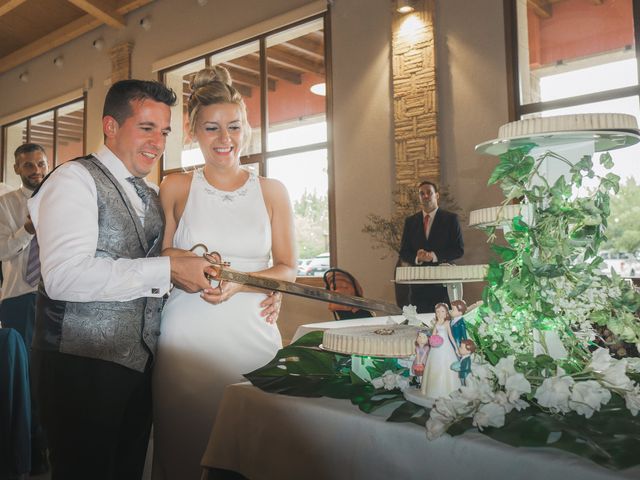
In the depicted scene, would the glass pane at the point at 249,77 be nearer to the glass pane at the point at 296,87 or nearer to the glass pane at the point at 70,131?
the glass pane at the point at 296,87

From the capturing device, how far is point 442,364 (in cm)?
97

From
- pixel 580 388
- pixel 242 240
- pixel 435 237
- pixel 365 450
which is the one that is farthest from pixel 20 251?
pixel 580 388

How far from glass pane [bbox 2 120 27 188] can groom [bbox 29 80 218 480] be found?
11436mm

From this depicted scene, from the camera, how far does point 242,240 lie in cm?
179

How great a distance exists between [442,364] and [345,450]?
0.23 metres

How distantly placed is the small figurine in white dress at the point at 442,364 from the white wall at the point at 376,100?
445 centimetres

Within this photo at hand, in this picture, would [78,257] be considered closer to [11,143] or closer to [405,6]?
[405,6]

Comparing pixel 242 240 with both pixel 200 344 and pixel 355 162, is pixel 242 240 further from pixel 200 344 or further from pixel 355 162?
pixel 355 162

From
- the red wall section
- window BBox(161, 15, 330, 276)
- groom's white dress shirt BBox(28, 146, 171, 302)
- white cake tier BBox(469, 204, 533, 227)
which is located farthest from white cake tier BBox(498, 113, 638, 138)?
window BBox(161, 15, 330, 276)

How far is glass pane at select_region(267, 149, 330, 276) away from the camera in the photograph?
679 centimetres

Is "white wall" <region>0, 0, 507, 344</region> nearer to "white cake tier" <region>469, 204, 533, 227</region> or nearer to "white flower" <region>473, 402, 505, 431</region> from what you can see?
"white cake tier" <region>469, 204, 533, 227</region>

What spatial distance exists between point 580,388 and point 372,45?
580 centimetres

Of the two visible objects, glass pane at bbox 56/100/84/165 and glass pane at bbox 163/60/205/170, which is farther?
glass pane at bbox 56/100/84/165

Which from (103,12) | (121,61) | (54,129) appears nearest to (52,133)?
(54,129)
